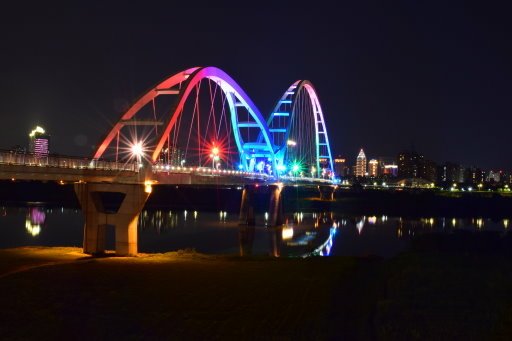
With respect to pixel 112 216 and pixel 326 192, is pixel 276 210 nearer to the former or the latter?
pixel 112 216

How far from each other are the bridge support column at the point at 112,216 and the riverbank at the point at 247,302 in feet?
20.3

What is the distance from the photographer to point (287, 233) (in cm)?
6038

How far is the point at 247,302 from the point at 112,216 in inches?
732

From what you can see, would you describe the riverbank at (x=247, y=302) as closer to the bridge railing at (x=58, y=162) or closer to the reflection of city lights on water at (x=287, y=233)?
the bridge railing at (x=58, y=162)

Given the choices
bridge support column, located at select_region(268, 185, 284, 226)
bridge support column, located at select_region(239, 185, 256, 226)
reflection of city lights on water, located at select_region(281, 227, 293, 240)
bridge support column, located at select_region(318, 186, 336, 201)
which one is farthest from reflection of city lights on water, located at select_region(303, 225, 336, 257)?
bridge support column, located at select_region(318, 186, 336, 201)

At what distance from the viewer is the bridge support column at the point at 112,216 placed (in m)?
31.9

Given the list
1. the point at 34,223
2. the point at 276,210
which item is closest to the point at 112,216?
the point at 34,223

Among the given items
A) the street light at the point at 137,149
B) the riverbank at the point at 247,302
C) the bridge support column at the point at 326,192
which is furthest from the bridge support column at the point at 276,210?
the bridge support column at the point at 326,192

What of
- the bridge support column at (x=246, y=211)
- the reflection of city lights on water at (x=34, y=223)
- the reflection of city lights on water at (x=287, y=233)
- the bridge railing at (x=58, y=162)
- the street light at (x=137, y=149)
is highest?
the street light at (x=137, y=149)

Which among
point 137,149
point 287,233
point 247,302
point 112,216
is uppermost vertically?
point 137,149

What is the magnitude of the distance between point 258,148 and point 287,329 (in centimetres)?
6198

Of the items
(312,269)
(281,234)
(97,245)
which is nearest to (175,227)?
(281,234)

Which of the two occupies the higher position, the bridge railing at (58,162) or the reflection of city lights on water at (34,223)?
the bridge railing at (58,162)

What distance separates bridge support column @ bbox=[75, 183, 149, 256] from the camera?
31.9 m
